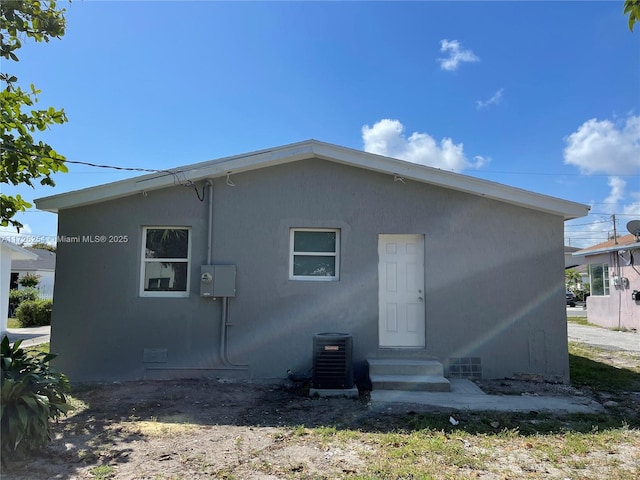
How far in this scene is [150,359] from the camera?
7336 millimetres

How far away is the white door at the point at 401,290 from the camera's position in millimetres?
7562

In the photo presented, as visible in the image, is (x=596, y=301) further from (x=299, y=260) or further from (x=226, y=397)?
(x=226, y=397)

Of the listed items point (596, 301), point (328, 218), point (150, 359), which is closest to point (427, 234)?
point (328, 218)

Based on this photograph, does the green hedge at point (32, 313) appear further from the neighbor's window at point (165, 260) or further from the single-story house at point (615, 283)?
the single-story house at point (615, 283)

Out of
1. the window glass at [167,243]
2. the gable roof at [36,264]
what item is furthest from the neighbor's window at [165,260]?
the gable roof at [36,264]

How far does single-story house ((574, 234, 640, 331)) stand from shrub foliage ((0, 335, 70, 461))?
52.9ft

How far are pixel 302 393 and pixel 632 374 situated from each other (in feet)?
20.2

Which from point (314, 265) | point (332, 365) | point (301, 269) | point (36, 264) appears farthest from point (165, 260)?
point (36, 264)

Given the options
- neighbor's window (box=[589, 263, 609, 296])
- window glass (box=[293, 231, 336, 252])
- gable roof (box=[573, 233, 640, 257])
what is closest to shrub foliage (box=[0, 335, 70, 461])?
window glass (box=[293, 231, 336, 252])

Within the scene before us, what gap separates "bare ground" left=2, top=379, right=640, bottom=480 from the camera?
3.84 meters

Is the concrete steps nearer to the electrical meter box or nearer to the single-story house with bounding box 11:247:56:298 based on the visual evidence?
the electrical meter box

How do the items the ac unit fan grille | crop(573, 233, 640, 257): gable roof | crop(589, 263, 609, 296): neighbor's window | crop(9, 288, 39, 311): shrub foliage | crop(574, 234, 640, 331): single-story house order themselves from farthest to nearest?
crop(9, 288, 39, 311): shrub foliage → crop(589, 263, 609, 296): neighbor's window → crop(574, 234, 640, 331): single-story house → crop(573, 233, 640, 257): gable roof → the ac unit fan grille

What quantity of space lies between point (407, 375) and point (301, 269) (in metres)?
2.50

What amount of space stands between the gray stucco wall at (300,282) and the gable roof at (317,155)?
0.85ft
